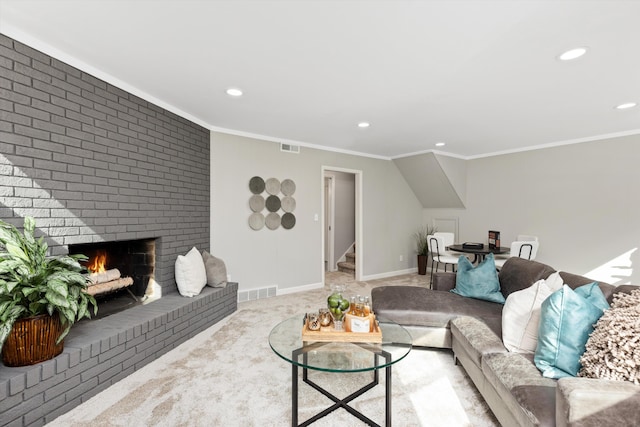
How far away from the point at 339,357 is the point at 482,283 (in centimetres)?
186

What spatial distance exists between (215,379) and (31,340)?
1.15 m

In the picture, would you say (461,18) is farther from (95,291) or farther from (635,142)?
(635,142)

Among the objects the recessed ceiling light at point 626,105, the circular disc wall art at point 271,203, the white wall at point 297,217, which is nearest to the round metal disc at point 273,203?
the circular disc wall art at point 271,203

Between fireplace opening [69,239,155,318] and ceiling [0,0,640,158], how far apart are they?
155cm

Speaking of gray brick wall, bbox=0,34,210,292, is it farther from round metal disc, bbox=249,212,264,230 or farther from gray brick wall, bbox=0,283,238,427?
round metal disc, bbox=249,212,264,230

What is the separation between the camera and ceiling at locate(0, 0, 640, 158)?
5.63 feet

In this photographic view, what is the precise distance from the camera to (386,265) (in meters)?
5.90

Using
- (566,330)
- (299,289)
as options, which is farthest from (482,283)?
(299,289)

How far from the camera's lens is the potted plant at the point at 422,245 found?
601cm

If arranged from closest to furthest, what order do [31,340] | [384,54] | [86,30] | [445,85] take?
[31,340], [86,30], [384,54], [445,85]

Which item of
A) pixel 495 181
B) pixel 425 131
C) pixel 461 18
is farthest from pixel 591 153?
pixel 461 18

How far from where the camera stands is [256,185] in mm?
4289

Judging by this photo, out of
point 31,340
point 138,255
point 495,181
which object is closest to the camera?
point 31,340

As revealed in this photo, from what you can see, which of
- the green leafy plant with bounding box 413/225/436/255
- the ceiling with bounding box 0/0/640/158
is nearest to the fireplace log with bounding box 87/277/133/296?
the ceiling with bounding box 0/0/640/158
